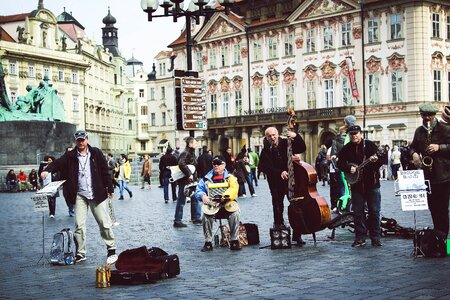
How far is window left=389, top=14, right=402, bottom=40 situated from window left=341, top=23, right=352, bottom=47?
10.6 feet

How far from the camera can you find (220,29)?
61188 millimetres

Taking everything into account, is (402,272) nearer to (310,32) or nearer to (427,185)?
(427,185)

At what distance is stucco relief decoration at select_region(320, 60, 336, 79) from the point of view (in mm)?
52406

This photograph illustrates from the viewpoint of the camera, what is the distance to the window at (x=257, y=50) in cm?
5813

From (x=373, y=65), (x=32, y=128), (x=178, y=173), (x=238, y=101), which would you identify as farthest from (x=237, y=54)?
(x=178, y=173)

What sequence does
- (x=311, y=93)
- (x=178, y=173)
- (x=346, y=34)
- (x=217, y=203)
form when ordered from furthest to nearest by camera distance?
(x=311, y=93) → (x=346, y=34) → (x=178, y=173) → (x=217, y=203)

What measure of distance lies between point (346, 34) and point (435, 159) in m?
41.9

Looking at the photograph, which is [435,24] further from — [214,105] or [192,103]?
[192,103]

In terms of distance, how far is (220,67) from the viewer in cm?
6162

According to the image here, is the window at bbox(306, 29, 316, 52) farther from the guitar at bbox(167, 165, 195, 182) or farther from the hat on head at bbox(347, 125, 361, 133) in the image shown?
the hat on head at bbox(347, 125, 361, 133)

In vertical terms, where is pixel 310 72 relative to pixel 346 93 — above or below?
above

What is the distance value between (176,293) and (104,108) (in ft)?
295

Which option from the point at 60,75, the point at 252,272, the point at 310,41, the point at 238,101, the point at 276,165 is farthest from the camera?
the point at 60,75

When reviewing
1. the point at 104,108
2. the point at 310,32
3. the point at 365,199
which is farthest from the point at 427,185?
the point at 104,108
